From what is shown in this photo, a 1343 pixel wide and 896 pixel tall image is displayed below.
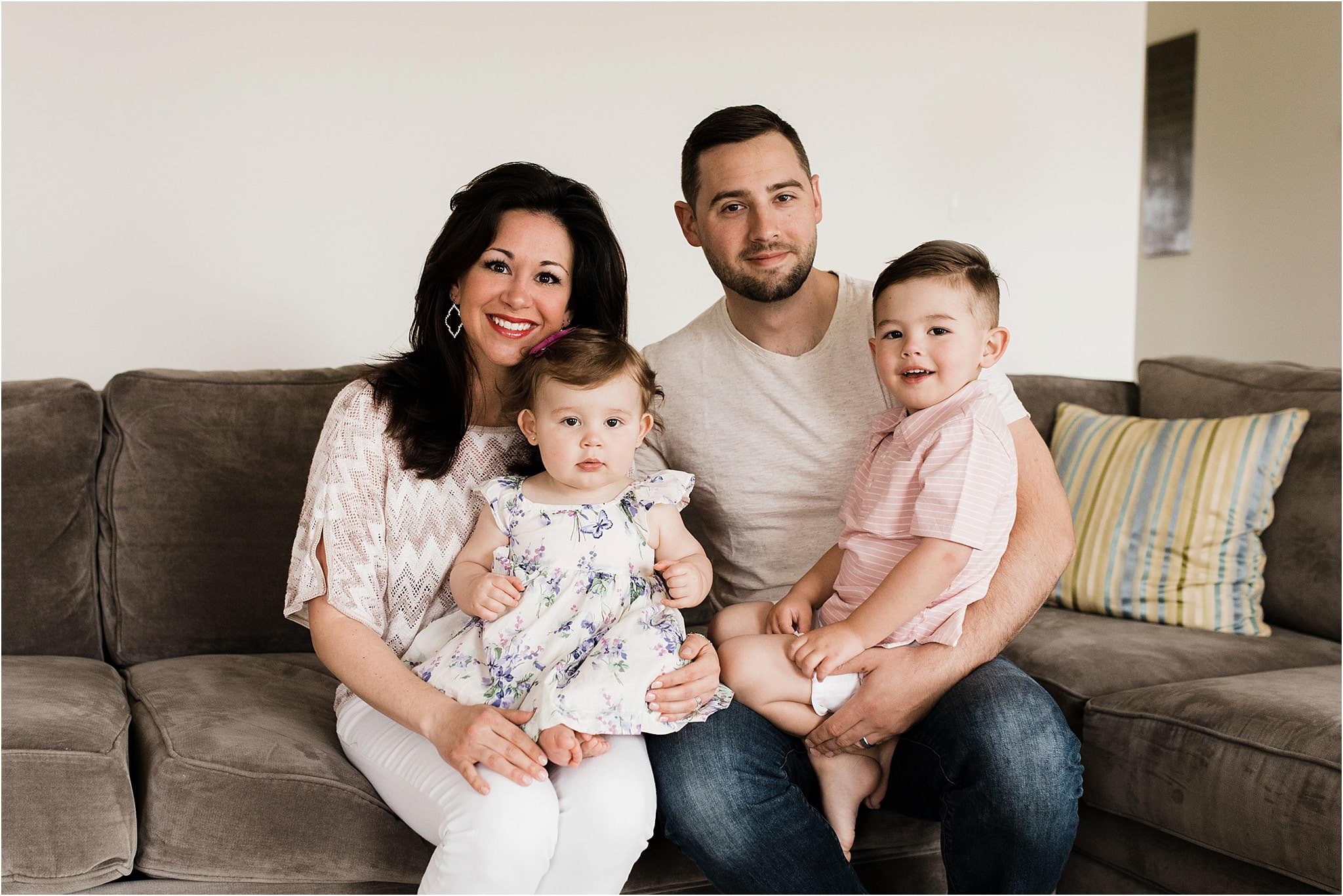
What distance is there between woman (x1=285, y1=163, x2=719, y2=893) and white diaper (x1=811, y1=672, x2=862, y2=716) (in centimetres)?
17

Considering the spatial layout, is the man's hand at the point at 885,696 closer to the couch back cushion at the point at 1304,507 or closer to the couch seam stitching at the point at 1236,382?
the couch back cushion at the point at 1304,507

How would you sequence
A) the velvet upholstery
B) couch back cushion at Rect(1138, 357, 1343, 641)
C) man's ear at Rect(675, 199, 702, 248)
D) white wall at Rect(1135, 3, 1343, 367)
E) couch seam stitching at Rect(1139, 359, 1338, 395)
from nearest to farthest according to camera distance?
1. the velvet upholstery
2. man's ear at Rect(675, 199, 702, 248)
3. couch back cushion at Rect(1138, 357, 1343, 641)
4. couch seam stitching at Rect(1139, 359, 1338, 395)
5. white wall at Rect(1135, 3, 1343, 367)

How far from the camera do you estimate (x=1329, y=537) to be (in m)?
2.23

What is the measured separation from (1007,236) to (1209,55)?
2532 mm

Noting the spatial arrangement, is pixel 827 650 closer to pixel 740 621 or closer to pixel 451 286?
pixel 740 621

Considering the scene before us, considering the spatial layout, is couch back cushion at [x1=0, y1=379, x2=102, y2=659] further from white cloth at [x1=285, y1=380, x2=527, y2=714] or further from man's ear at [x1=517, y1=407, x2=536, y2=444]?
man's ear at [x1=517, y1=407, x2=536, y2=444]

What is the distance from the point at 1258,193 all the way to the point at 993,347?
150 inches

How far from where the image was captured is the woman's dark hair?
5.74 feet

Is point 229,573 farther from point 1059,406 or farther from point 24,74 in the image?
point 1059,406

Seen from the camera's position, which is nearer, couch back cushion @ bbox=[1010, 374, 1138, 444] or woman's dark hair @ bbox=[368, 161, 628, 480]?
woman's dark hair @ bbox=[368, 161, 628, 480]

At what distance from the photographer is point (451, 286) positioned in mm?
1813

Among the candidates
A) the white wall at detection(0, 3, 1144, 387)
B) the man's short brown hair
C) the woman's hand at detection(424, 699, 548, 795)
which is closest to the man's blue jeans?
the woman's hand at detection(424, 699, 548, 795)

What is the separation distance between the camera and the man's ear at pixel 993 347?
1.71 m

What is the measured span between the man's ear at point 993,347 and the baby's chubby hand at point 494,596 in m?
0.78
